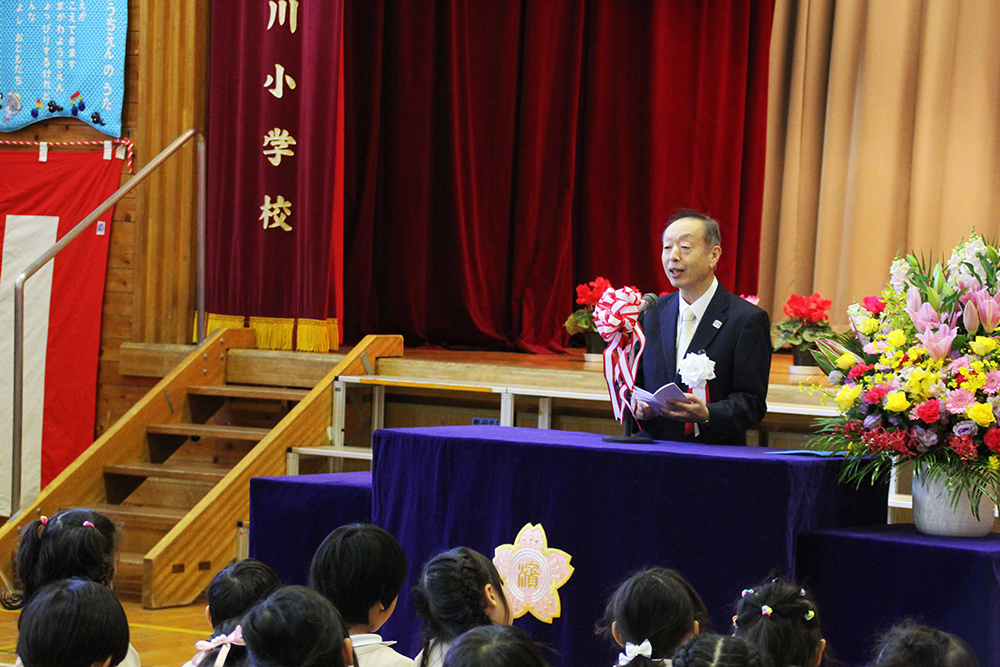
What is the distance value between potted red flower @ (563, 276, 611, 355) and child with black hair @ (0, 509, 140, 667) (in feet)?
12.0

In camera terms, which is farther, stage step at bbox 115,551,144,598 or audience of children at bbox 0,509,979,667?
stage step at bbox 115,551,144,598

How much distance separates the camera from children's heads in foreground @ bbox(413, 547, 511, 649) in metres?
2.33

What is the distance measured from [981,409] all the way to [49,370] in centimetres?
522

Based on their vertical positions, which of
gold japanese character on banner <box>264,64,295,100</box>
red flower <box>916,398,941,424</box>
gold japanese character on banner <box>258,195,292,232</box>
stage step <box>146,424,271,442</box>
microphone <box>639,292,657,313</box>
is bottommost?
stage step <box>146,424,271,442</box>

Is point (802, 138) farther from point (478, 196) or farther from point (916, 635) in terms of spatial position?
point (916, 635)

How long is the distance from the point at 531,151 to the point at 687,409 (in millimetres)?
4416

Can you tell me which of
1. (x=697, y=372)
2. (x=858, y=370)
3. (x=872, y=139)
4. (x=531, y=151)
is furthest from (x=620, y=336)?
(x=872, y=139)

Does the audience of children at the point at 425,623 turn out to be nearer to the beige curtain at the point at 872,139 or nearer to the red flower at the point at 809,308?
the red flower at the point at 809,308

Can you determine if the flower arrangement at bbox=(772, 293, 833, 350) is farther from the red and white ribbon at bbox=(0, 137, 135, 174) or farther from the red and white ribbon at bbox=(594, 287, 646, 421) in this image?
the red and white ribbon at bbox=(0, 137, 135, 174)

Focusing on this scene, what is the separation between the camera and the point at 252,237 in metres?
6.28

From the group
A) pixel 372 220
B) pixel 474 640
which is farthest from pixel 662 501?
pixel 372 220

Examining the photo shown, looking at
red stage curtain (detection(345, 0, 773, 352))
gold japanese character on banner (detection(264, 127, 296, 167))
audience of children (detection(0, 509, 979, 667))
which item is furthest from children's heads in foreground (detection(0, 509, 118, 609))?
red stage curtain (detection(345, 0, 773, 352))

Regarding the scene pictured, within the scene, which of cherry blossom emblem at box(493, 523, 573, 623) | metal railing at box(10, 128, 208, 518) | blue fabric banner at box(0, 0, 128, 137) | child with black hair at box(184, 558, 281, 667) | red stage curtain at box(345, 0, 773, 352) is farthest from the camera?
red stage curtain at box(345, 0, 773, 352)

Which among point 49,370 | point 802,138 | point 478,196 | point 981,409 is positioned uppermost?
point 802,138
